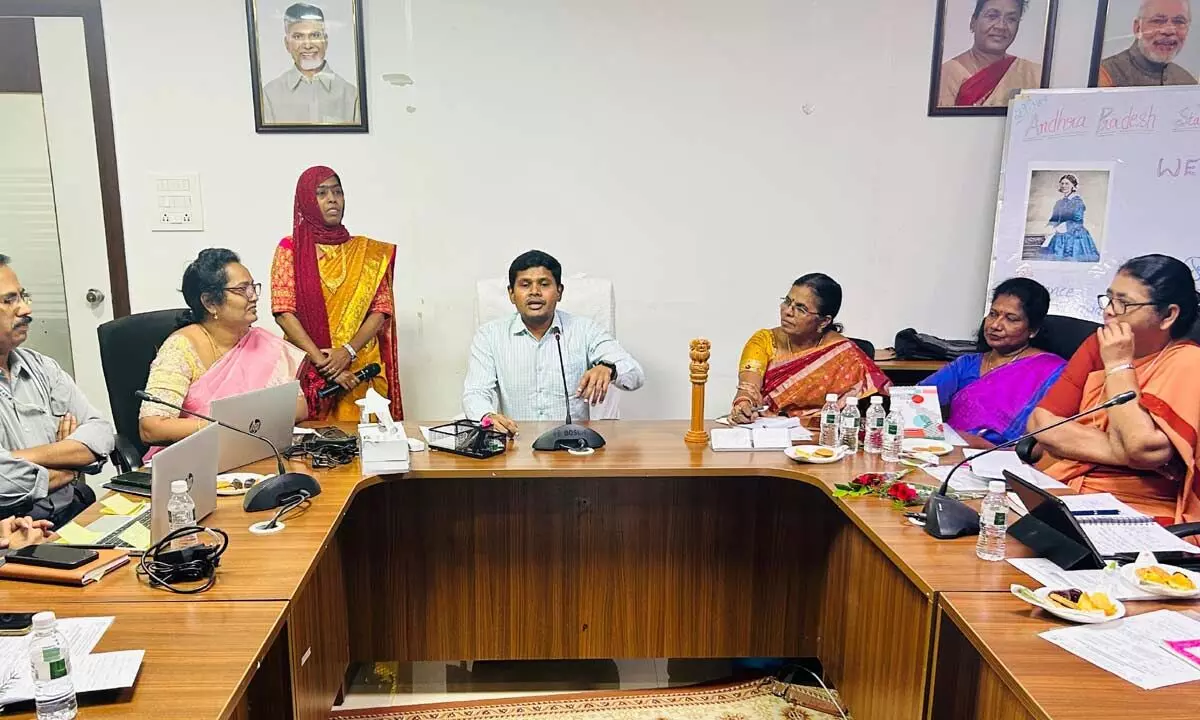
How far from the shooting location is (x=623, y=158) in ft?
10.4

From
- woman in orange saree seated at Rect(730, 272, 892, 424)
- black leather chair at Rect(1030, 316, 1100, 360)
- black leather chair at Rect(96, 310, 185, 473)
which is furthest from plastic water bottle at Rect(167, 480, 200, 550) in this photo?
black leather chair at Rect(1030, 316, 1100, 360)

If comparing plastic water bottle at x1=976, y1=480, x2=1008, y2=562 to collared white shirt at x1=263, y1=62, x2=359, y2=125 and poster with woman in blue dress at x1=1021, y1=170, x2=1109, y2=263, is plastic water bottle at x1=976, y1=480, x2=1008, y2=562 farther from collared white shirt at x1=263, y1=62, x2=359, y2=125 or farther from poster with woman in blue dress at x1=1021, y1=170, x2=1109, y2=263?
collared white shirt at x1=263, y1=62, x2=359, y2=125

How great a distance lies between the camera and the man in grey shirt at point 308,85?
9.80 ft

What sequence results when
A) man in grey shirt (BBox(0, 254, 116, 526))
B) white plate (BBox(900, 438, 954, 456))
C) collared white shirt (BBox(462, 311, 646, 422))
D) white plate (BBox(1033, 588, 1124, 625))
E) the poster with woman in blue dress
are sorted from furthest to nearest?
the poster with woman in blue dress
collared white shirt (BBox(462, 311, 646, 422))
white plate (BBox(900, 438, 954, 456))
man in grey shirt (BBox(0, 254, 116, 526))
white plate (BBox(1033, 588, 1124, 625))

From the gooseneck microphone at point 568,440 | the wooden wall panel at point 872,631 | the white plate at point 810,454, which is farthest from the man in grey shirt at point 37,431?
the wooden wall panel at point 872,631

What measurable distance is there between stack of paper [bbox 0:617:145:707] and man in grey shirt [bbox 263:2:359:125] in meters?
2.44

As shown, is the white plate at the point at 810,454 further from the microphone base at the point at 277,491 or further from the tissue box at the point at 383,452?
the microphone base at the point at 277,491

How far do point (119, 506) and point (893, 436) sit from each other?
1.89m

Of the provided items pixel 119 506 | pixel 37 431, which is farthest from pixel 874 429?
pixel 37 431

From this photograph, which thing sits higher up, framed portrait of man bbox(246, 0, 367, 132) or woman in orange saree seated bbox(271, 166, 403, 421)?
framed portrait of man bbox(246, 0, 367, 132)

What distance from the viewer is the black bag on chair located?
2.97m

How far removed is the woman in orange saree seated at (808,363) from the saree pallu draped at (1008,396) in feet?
0.95

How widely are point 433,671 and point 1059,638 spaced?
5.76 feet

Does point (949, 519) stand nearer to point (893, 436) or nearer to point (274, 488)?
point (893, 436)
